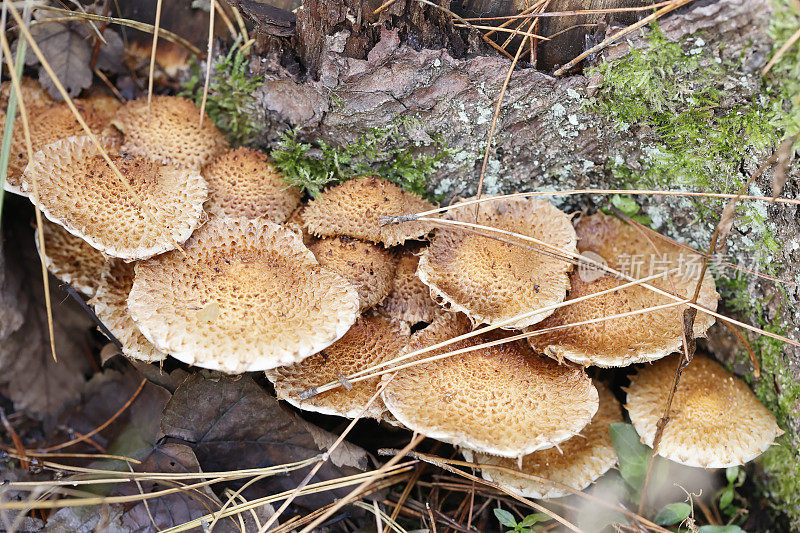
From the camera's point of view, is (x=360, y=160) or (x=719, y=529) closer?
(x=719, y=529)

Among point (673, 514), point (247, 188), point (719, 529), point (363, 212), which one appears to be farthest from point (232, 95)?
point (719, 529)

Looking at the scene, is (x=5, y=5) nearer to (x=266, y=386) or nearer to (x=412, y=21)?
(x=412, y=21)

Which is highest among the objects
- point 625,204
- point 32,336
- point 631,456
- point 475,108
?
point 475,108

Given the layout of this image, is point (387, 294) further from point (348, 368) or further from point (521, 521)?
point (521, 521)

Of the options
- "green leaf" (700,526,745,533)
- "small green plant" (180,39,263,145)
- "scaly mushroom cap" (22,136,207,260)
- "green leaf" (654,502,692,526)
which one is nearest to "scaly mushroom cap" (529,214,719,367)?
"green leaf" (654,502,692,526)

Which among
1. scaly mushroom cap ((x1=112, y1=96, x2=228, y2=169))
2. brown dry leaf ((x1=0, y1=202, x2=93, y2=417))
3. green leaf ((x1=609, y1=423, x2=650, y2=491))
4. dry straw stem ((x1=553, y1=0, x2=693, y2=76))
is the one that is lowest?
brown dry leaf ((x1=0, y1=202, x2=93, y2=417))

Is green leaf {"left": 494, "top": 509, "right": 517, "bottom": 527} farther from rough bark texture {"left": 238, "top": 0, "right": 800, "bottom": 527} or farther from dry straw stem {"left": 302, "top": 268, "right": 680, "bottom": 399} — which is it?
rough bark texture {"left": 238, "top": 0, "right": 800, "bottom": 527}

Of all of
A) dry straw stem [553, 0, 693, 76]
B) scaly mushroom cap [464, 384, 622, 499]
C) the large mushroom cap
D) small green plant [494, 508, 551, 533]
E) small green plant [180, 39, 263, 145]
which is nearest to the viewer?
the large mushroom cap
